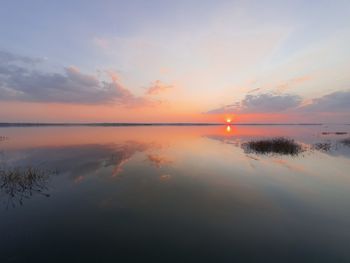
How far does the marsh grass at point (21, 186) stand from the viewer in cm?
1211

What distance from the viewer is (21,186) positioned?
13.9 meters

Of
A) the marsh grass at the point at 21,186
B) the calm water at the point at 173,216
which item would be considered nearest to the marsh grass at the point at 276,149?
the calm water at the point at 173,216

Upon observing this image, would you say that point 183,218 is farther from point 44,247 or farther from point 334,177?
point 334,177

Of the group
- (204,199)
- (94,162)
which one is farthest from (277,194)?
(94,162)

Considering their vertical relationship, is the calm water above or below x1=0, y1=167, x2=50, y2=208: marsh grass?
below

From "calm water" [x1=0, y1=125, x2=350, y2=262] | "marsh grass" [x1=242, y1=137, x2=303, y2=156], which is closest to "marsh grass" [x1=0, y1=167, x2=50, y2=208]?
"calm water" [x1=0, y1=125, x2=350, y2=262]

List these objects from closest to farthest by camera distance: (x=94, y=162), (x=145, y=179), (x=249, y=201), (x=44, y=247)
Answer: (x=44, y=247) < (x=249, y=201) < (x=145, y=179) < (x=94, y=162)

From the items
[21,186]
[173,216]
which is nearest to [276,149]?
[173,216]

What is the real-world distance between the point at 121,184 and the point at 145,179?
2.15 metres

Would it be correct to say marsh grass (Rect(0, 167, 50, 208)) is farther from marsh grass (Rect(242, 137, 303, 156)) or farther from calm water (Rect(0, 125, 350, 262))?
marsh grass (Rect(242, 137, 303, 156))

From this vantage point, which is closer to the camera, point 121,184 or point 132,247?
point 132,247

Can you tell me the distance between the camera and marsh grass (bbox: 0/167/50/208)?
39.7 feet

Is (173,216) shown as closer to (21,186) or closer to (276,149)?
(21,186)

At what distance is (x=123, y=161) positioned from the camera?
2281 centimetres
